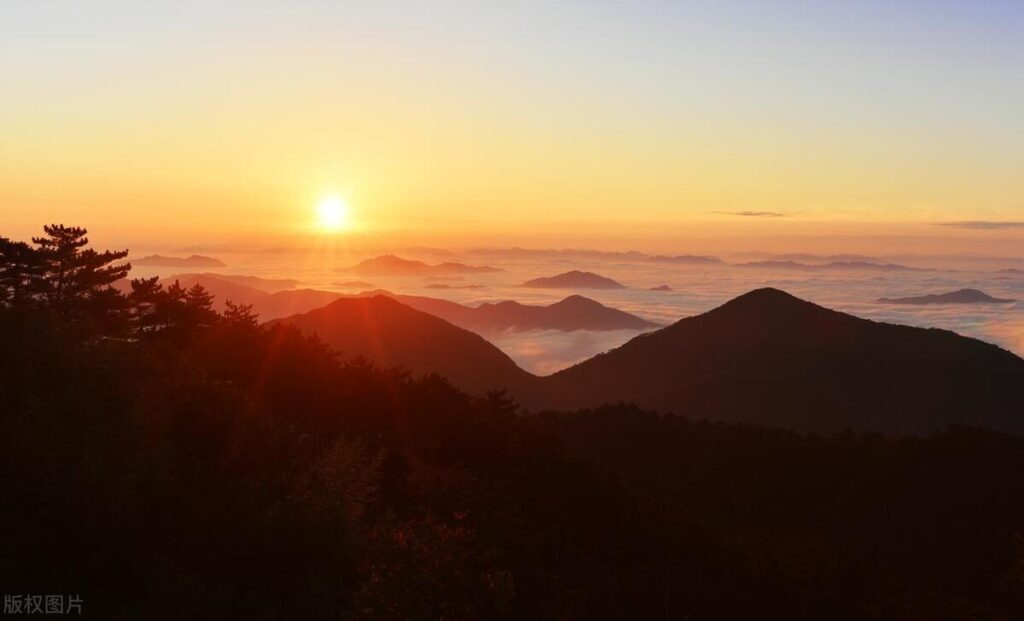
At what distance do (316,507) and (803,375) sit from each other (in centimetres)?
14274

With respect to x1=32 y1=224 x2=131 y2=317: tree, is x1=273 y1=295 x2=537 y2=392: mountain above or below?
below

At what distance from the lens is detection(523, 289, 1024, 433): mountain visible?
5162 inches

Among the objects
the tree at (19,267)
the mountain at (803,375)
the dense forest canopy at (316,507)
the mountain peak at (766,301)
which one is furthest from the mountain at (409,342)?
the tree at (19,267)

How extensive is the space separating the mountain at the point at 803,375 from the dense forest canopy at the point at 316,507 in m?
84.7

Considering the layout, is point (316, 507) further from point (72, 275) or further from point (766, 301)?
point (766, 301)

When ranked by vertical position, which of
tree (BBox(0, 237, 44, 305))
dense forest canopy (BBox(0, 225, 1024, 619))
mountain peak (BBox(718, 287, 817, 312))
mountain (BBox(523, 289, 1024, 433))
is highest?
tree (BBox(0, 237, 44, 305))

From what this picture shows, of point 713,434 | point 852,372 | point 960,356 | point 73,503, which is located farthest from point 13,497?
point 960,356

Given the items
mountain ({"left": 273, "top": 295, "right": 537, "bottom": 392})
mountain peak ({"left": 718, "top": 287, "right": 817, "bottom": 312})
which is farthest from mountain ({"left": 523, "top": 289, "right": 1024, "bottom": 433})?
mountain ({"left": 273, "top": 295, "right": 537, "bottom": 392})

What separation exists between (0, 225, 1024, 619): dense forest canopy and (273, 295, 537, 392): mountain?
334 feet

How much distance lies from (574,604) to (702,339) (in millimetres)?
160493

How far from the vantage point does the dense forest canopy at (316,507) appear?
15109mm

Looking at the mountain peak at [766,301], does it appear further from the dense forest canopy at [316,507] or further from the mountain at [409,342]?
the dense forest canopy at [316,507]

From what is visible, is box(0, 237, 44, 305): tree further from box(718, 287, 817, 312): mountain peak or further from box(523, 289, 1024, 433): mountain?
box(718, 287, 817, 312): mountain peak

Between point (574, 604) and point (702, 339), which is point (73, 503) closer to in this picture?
point (574, 604)
